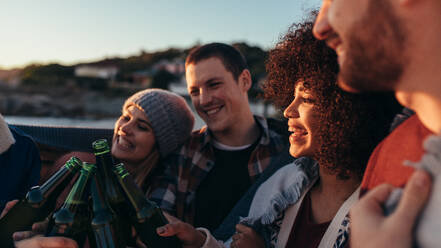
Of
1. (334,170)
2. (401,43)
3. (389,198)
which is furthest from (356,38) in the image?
(334,170)

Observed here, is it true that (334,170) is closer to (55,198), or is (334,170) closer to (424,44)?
(424,44)

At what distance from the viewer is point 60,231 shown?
35.2 inches

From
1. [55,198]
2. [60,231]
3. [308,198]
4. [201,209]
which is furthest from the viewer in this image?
[201,209]

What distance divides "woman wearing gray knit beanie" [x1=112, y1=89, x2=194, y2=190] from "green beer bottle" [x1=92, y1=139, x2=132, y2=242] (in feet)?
4.36

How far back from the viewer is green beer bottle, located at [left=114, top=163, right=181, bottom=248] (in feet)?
3.21

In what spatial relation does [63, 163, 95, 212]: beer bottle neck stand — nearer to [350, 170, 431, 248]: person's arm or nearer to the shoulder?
[350, 170, 431, 248]: person's arm

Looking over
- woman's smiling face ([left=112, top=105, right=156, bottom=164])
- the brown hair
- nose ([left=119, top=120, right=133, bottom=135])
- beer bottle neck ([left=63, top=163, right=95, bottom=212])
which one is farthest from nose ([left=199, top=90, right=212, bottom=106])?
beer bottle neck ([left=63, top=163, right=95, bottom=212])

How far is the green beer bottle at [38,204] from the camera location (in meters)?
0.97

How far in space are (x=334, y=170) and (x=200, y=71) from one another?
5.01 feet

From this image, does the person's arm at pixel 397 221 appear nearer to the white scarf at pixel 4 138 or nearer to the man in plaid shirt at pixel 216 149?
the man in plaid shirt at pixel 216 149

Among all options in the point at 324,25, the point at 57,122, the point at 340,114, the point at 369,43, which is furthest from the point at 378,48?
the point at 57,122

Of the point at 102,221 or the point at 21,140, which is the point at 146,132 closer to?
the point at 21,140

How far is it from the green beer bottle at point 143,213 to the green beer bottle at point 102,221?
0.06 meters

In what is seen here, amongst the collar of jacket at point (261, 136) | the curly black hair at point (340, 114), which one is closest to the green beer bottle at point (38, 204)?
the curly black hair at point (340, 114)
